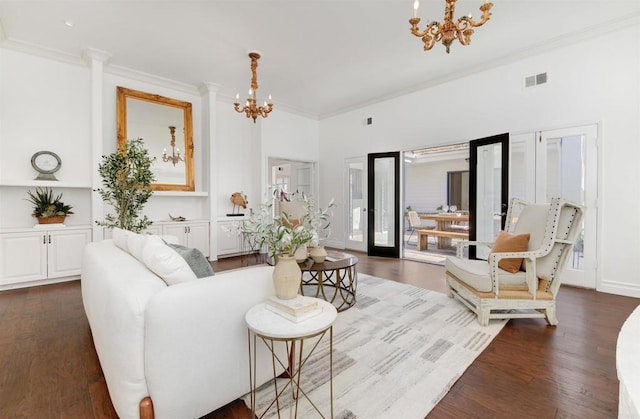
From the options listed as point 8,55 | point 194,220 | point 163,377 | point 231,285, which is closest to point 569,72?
point 231,285

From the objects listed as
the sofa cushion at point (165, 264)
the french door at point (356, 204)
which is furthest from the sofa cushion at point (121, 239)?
the french door at point (356, 204)

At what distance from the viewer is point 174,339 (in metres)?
1.30

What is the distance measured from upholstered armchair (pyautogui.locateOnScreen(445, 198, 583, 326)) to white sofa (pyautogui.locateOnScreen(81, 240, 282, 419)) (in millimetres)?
2080

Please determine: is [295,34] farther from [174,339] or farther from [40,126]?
[40,126]

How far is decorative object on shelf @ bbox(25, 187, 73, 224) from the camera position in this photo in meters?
3.85

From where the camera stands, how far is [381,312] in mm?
2918

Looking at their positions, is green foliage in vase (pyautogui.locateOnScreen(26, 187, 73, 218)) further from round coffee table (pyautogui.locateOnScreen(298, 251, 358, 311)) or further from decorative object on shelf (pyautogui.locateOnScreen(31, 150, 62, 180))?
round coffee table (pyautogui.locateOnScreen(298, 251, 358, 311))

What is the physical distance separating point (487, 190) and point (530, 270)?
212cm

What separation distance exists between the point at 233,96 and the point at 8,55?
10.1ft

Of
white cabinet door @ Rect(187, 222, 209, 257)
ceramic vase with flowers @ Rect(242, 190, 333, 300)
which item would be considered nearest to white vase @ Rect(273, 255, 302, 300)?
ceramic vase with flowers @ Rect(242, 190, 333, 300)

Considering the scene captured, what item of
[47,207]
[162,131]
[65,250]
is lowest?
[65,250]

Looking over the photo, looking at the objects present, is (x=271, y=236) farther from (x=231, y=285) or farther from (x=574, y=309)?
(x=574, y=309)

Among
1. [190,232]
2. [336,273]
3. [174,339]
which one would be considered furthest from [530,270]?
[190,232]

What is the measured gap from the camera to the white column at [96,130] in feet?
13.5
